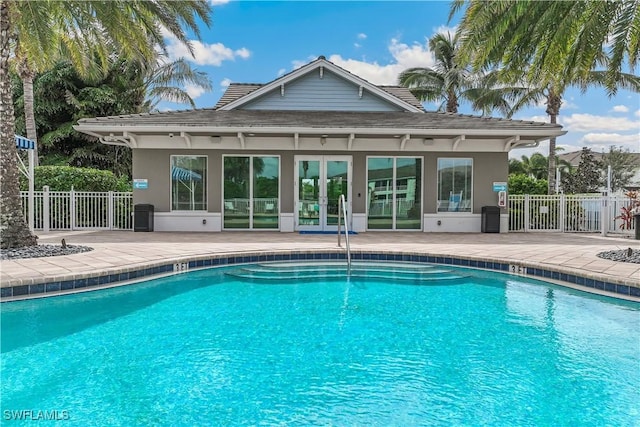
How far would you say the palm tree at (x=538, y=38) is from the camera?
7.50m

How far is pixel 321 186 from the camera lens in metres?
12.7

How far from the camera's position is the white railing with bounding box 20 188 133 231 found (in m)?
12.8

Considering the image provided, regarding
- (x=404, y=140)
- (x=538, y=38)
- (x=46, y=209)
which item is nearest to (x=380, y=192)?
(x=404, y=140)

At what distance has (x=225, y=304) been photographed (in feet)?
19.4

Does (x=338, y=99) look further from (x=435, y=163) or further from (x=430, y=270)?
(x=430, y=270)

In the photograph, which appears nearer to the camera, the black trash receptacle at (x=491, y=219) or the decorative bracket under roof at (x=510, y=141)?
the decorative bracket under roof at (x=510, y=141)

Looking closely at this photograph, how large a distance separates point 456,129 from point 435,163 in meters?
1.55

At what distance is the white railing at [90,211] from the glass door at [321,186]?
17.5 feet

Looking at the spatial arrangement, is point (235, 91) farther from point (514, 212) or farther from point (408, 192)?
point (514, 212)

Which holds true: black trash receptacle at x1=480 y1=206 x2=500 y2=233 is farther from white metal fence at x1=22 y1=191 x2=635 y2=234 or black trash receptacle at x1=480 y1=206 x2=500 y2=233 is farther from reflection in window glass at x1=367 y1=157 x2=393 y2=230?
reflection in window glass at x1=367 y1=157 x2=393 y2=230

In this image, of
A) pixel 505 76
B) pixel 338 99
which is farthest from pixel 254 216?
pixel 505 76

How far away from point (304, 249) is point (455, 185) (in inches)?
252

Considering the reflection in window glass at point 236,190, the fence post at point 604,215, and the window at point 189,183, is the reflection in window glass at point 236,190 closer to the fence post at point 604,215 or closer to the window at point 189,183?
the window at point 189,183

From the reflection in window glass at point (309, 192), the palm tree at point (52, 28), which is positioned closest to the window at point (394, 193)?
the reflection in window glass at point (309, 192)
